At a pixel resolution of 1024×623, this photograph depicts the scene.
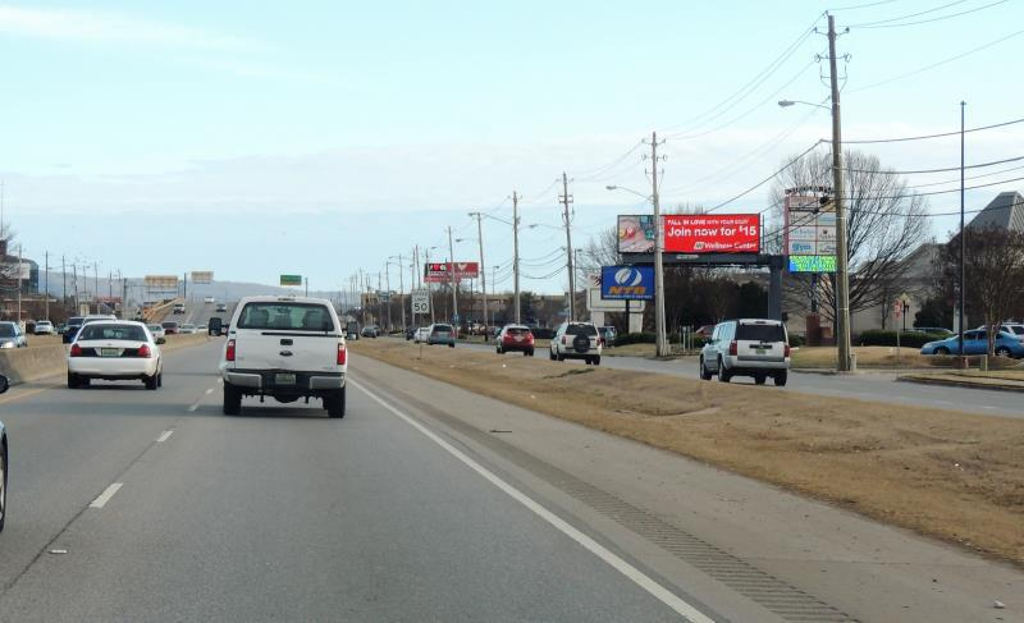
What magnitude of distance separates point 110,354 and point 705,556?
23.2 metres

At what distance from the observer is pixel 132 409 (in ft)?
83.3

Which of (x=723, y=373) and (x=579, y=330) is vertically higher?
(x=579, y=330)

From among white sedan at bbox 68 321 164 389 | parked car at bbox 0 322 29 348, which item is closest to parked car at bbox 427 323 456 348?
parked car at bbox 0 322 29 348

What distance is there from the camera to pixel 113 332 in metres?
31.2

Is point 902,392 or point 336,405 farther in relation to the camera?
point 902,392

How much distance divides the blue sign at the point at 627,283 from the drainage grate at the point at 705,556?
80.5 metres

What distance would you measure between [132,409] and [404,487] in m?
12.8

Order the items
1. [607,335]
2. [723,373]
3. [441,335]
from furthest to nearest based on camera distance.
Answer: [607,335]
[441,335]
[723,373]

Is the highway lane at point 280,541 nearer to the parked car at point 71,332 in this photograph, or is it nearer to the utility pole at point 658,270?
the parked car at point 71,332

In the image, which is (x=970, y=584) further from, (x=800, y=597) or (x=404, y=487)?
(x=404, y=487)

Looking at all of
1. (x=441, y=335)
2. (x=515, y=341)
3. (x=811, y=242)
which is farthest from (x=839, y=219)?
(x=441, y=335)

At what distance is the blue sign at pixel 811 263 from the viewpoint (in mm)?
83125

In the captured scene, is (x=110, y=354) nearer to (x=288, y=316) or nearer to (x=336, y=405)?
(x=288, y=316)

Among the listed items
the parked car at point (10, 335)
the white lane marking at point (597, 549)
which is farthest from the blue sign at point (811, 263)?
the white lane marking at point (597, 549)
